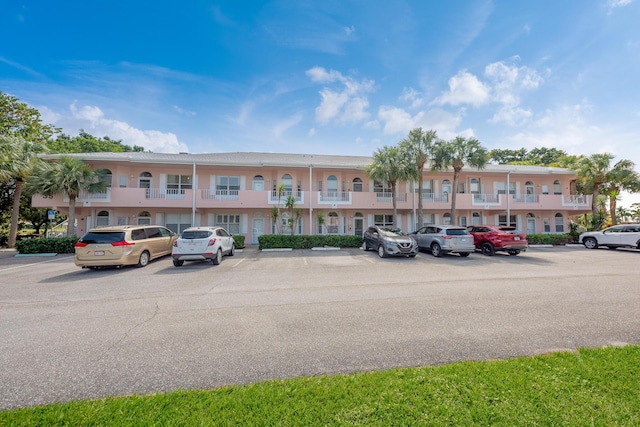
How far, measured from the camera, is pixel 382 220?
70.6 ft

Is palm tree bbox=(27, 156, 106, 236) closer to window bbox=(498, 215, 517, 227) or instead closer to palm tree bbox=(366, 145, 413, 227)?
palm tree bbox=(366, 145, 413, 227)

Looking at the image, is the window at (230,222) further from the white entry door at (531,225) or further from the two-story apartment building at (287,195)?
the white entry door at (531,225)

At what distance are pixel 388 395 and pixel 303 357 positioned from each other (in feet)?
4.30

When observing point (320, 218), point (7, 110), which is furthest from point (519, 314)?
point (7, 110)

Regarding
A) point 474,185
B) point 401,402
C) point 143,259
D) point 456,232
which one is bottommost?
point 401,402

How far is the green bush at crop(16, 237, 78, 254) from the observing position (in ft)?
46.8

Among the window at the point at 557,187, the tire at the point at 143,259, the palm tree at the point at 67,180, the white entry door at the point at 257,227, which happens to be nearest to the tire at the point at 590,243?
the window at the point at 557,187

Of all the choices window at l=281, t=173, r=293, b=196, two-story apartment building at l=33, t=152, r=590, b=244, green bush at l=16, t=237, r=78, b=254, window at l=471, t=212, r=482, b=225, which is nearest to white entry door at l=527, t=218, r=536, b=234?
two-story apartment building at l=33, t=152, r=590, b=244

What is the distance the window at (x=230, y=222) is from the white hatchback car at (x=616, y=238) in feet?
79.4

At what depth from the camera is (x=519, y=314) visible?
16.4 feet

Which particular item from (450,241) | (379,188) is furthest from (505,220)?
(450,241)

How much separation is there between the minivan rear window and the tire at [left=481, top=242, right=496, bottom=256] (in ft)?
55.4

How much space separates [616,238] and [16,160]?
37.3 metres

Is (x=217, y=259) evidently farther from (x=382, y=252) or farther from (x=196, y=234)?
(x=382, y=252)
